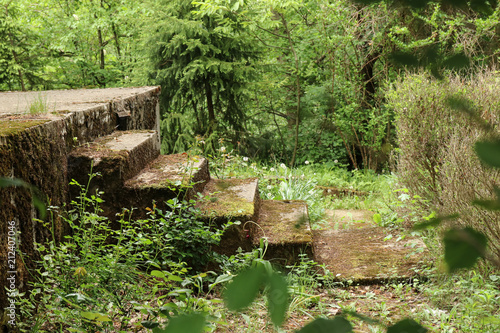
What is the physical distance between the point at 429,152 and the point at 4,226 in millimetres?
3556

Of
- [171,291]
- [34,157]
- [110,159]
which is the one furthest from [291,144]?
[171,291]

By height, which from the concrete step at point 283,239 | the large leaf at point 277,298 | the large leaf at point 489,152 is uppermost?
the large leaf at point 489,152

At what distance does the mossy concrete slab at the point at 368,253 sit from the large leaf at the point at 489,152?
329 centimetres

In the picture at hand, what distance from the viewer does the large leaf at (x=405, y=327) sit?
20.6 inches

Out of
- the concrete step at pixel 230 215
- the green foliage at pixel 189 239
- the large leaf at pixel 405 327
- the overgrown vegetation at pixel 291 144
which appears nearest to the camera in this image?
the large leaf at pixel 405 327

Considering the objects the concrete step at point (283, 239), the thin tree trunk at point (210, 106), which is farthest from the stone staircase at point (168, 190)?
the thin tree trunk at point (210, 106)

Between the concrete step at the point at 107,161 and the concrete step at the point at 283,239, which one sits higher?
the concrete step at the point at 107,161

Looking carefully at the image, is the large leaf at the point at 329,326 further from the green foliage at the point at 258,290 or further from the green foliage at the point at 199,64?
the green foliage at the point at 199,64

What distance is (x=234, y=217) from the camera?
3.56 m

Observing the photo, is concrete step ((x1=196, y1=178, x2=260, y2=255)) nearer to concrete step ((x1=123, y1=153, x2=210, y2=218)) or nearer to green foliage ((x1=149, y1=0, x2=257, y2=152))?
concrete step ((x1=123, y1=153, x2=210, y2=218))

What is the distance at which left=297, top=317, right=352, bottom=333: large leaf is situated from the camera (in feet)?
1.59

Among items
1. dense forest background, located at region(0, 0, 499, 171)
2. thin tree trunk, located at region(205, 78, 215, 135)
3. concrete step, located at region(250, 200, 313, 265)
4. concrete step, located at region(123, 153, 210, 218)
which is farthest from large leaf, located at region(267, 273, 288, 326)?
thin tree trunk, located at region(205, 78, 215, 135)

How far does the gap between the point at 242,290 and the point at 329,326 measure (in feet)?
0.42

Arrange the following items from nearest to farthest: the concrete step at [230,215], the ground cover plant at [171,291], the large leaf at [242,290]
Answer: the large leaf at [242,290] → the ground cover plant at [171,291] → the concrete step at [230,215]
